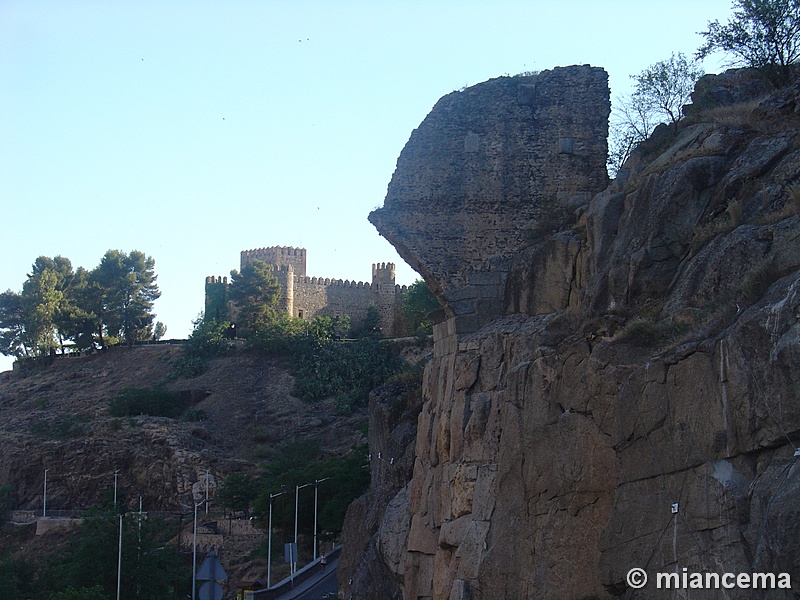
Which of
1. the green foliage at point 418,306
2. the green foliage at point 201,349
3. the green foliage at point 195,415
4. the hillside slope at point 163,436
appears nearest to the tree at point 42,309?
the hillside slope at point 163,436

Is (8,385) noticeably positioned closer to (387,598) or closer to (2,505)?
(2,505)

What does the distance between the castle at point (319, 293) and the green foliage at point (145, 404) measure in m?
11.7

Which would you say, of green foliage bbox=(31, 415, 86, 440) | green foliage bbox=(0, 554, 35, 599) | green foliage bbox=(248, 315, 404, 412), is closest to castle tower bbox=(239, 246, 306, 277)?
green foliage bbox=(248, 315, 404, 412)

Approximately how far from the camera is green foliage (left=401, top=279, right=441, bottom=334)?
198 feet

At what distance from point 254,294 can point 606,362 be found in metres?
57.0

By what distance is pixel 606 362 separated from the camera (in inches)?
522

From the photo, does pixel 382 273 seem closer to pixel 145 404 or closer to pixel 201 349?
pixel 201 349

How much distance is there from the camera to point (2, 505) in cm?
5069

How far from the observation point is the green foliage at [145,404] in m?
58.2

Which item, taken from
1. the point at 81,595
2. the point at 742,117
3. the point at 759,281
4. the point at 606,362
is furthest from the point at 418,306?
the point at 759,281

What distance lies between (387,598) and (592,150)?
27.6 feet

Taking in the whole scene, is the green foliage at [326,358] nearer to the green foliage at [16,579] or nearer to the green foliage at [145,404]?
the green foliage at [145,404]

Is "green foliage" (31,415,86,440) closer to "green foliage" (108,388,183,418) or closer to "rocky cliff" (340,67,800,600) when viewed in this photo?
"green foliage" (108,388,183,418)

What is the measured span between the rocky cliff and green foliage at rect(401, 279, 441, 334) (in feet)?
125
